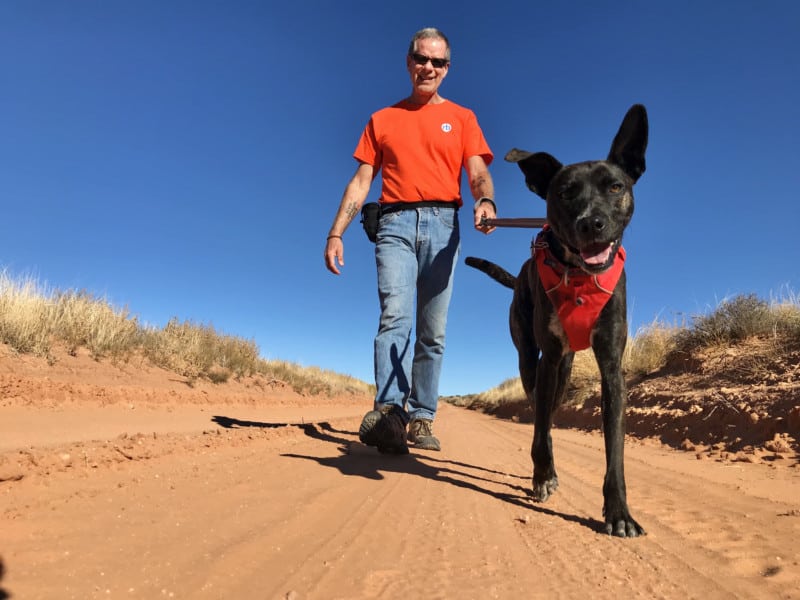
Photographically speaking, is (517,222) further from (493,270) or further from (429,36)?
(429,36)

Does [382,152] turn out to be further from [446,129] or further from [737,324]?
[737,324]

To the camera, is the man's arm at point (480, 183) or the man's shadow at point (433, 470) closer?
the man's shadow at point (433, 470)

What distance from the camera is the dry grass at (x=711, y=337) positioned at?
7.38 m

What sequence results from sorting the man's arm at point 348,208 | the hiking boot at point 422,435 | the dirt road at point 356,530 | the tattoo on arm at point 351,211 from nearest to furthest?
the dirt road at point 356,530
the man's arm at point 348,208
the tattoo on arm at point 351,211
the hiking boot at point 422,435

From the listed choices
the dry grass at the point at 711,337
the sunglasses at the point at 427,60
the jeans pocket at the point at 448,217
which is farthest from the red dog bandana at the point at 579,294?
the dry grass at the point at 711,337

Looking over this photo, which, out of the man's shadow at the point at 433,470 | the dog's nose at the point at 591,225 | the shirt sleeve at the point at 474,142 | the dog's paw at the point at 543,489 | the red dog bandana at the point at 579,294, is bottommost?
the man's shadow at the point at 433,470

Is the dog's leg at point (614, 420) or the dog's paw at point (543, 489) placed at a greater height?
the dog's leg at point (614, 420)

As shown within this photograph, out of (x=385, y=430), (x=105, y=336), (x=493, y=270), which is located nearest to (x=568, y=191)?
(x=493, y=270)

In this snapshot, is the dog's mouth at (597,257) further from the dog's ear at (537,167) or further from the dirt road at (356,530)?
the dirt road at (356,530)

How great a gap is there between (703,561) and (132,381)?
9.03 metres

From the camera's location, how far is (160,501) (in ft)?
7.08

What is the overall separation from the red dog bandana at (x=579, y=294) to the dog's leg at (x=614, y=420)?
0.07 meters

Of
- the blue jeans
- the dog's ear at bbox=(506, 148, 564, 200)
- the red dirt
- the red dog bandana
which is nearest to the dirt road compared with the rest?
the red dirt

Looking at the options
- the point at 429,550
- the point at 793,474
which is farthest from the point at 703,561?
the point at 793,474
